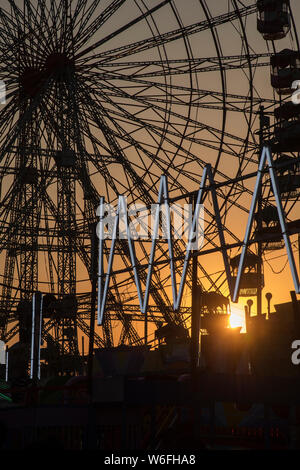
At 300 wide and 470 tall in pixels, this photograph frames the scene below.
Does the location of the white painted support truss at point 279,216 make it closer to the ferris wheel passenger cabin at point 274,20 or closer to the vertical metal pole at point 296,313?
the vertical metal pole at point 296,313

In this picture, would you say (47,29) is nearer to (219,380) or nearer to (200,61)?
(200,61)

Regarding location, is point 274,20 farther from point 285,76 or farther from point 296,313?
point 296,313

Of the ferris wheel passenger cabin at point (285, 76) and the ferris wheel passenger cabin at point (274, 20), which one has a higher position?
the ferris wheel passenger cabin at point (285, 76)

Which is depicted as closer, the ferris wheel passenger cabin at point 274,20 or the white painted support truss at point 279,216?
the white painted support truss at point 279,216

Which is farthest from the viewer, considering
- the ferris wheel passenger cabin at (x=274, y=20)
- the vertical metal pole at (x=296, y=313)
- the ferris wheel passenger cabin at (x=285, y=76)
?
the ferris wheel passenger cabin at (x=285, y=76)

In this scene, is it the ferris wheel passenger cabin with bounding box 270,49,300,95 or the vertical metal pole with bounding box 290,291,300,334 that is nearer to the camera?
the vertical metal pole with bounding box 290,291,300,334

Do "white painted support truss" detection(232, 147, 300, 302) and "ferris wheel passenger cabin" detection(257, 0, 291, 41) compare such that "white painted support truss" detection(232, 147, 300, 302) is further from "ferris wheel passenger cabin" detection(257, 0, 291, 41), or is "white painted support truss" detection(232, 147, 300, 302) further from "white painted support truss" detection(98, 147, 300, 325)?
"ferris wheel passenger cabin" detection(257, 0, 291, 41)

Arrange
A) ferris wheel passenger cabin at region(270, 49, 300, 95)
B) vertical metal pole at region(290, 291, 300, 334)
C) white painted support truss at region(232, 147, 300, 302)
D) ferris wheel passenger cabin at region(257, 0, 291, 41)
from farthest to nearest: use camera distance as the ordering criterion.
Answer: ferris wheel passenger cabin at region(270, 49, 300, 95) < ferris wheel passenger cabin at region(257, 0, 291, 41) < vertical metal pole at region(290, 291, 300, 334) < white painted support truss at region(232, 147, 300, 302)

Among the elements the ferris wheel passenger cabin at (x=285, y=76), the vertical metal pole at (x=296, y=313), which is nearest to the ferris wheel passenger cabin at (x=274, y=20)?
the ferris wheel passenger cabin at (x=285, y=76)

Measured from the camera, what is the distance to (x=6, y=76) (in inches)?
1212

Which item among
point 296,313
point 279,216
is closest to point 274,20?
point 279,216

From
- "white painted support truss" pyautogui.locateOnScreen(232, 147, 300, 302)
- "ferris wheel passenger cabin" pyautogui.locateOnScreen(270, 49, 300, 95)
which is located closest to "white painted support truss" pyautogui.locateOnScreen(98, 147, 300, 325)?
"white painted support truss" pyautogui.locateOnScreen(232, 147, 300, 302)
